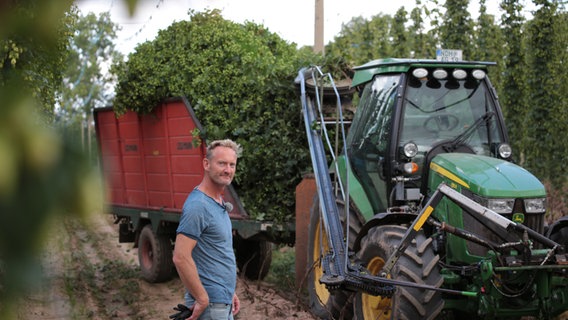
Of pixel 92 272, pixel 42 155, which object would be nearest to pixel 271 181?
pixel 92 272

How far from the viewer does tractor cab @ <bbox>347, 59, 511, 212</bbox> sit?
6.17m

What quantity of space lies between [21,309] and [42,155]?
16 centimetres

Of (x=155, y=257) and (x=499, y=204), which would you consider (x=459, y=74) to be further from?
(x=155, y=257)

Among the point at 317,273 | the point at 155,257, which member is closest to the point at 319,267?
the point at 317,273

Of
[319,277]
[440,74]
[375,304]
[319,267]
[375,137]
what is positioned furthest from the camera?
[319,267]

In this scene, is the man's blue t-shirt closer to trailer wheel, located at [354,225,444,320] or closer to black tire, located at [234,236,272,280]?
trailer wheel, located at [354,225,444,320]

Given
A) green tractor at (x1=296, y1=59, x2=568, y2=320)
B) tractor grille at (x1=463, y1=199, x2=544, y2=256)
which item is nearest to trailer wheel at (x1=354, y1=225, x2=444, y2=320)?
green tractor at (x1=296, y1=59, x2=568, y2=320)

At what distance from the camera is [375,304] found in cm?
589

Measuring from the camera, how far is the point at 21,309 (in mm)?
674

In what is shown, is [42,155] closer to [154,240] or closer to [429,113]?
[429,113]

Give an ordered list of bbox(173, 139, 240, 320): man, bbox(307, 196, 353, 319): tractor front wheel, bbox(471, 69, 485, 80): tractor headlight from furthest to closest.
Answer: bbox(307, 196, 353, 319): tractor front wheel < bbox(471, 69, 485, 80): tractor headlight < bbox(173, 139, 240, 320): man

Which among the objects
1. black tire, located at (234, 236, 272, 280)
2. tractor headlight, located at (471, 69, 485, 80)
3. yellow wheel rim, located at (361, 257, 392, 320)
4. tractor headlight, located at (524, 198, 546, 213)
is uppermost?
tractor headlight, located at (471, 69, 485, 80)

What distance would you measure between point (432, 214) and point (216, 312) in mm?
2693

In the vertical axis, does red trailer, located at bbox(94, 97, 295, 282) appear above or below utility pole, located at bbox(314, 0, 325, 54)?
below
